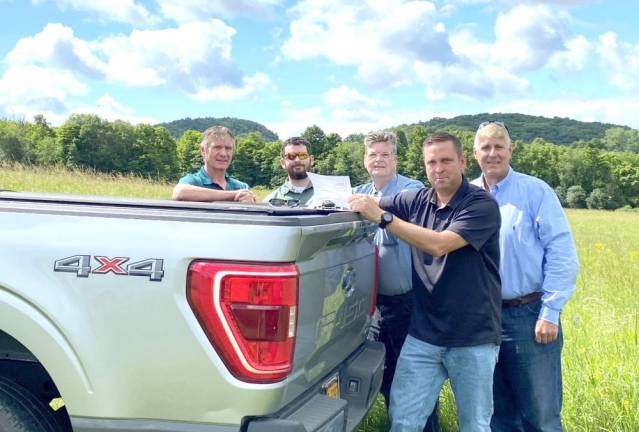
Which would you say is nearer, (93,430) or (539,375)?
(93,430)

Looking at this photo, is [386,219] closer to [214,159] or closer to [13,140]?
[214,159]

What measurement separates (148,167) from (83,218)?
2899 inches

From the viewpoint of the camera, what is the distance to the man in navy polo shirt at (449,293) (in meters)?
3.06

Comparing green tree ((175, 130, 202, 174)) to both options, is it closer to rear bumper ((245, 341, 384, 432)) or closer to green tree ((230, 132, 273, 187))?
green tree ((230, 132, 273, 187))

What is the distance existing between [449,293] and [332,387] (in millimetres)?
828

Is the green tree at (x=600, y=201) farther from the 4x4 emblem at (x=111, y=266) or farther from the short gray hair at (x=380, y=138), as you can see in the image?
the 4x4 emblem at (x=111, y=266)

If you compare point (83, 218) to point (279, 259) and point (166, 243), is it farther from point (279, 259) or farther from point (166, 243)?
point (279, 259)

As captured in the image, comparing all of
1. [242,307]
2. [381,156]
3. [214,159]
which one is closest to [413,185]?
[381,156]

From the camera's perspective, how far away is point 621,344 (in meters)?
4.93

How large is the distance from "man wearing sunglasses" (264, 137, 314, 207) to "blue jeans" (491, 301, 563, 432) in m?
1.72

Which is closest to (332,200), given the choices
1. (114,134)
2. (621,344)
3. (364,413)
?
(364,413)

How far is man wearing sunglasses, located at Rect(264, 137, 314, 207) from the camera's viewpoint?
15.0 ft

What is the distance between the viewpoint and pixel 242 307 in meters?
2.01

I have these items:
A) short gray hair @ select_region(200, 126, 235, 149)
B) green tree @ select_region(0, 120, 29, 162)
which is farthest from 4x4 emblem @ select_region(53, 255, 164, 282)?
green tree @ select_region(0, 120, 29, 162)
